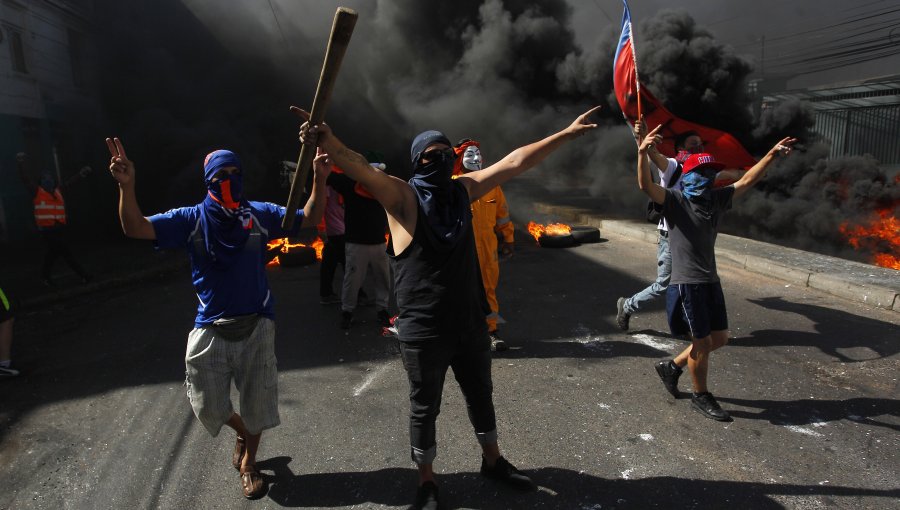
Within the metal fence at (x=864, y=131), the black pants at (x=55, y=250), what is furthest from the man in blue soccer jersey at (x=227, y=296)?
the metal fence at (x=864, y=131)

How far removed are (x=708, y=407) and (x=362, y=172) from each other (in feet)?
8.80

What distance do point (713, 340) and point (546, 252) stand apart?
566 centimetres

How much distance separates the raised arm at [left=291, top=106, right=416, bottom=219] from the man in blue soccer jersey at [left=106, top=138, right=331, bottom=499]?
0.33 meters

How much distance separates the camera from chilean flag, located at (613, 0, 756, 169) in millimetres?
3993

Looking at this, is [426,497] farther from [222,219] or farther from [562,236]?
[562,236]

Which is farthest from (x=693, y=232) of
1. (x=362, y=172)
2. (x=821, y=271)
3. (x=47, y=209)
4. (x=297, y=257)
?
(x=47, y=209)

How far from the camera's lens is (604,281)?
702 centimetres

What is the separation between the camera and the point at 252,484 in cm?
276

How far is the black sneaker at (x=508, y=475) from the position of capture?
271 cm

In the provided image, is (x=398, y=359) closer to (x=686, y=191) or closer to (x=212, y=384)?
(x=212, y=384)

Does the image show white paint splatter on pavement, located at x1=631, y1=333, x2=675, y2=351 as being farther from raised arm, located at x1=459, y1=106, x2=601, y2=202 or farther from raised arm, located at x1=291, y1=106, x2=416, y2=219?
raised arm, located at x1=291, y1=106, x2=416, y2=219

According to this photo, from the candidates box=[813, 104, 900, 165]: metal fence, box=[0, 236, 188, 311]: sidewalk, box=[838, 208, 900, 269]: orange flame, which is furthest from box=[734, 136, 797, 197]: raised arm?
box=[813, 104, 900, 165]: metal fence

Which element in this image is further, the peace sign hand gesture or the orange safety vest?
the orange safety vest

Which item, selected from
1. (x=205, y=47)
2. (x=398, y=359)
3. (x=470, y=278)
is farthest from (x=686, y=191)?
(x=205, y=47)
